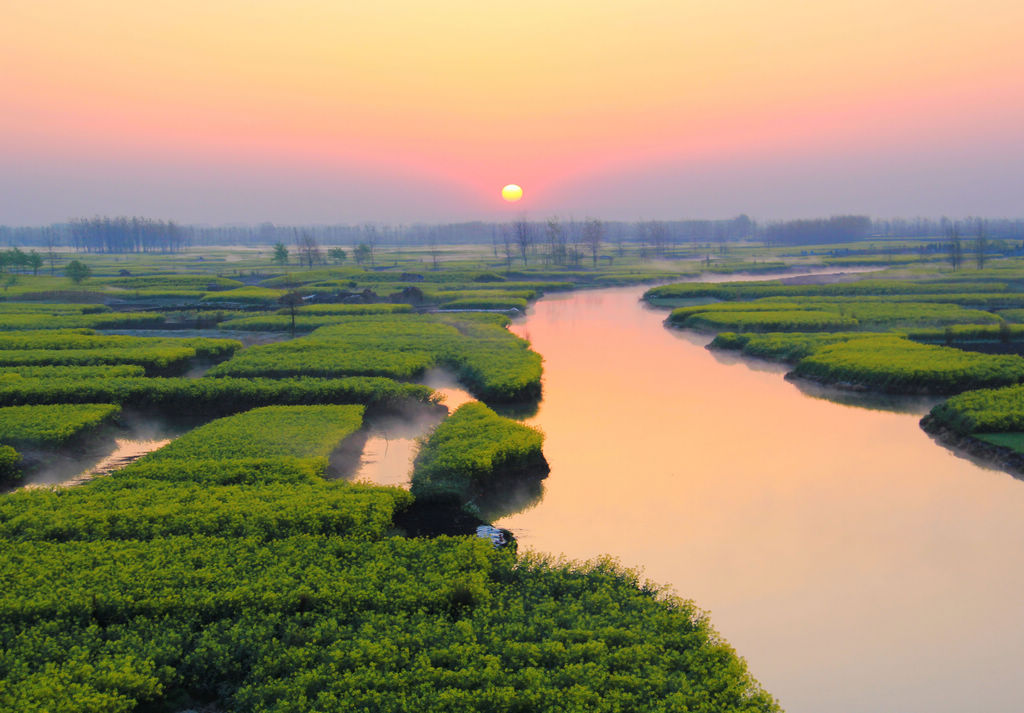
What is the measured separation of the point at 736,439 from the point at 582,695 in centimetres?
1717

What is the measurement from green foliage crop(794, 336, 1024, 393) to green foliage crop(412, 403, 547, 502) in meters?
17.3

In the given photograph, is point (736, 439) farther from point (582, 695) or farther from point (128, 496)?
point (128, 496)

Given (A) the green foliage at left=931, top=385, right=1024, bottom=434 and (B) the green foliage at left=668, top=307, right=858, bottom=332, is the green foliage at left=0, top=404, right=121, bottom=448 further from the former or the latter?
(B) the green foliage at left=668, top=307, right=858, bottom=332

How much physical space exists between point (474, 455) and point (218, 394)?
1380cm

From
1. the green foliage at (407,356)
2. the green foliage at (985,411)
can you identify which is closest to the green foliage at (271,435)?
the green foliage at (407,356)

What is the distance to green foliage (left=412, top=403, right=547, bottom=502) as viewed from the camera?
1964 centimetres

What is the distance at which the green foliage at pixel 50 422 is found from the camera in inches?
912

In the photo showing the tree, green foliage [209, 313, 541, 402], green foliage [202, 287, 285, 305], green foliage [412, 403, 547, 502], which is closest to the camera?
green foliage [412, 403, 547, 502]

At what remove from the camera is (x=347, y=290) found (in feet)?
239

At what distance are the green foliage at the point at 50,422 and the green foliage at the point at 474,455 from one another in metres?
11.6

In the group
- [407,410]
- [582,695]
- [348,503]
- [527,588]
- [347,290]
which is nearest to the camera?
[582,695]

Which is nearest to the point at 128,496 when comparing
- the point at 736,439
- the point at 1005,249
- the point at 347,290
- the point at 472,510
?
the point at 472,510

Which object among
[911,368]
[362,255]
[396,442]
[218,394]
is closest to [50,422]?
[218,394]

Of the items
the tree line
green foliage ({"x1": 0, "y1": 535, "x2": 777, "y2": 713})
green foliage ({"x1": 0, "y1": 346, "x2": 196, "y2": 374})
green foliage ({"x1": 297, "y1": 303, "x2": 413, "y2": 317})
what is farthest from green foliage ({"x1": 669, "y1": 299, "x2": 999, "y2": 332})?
the tree line
